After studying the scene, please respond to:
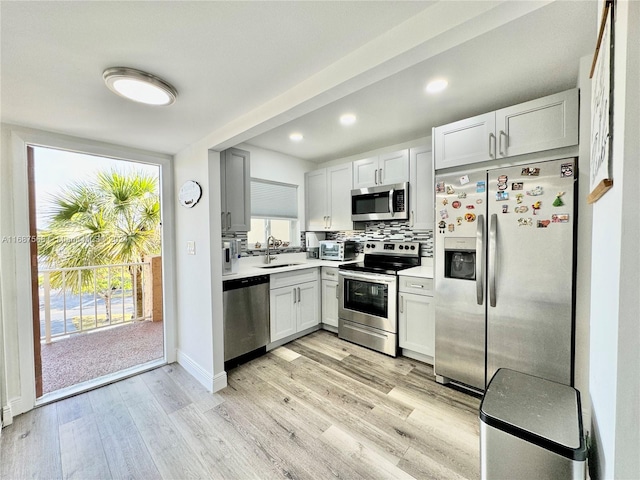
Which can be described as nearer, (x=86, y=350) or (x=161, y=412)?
(x=161, y=412)

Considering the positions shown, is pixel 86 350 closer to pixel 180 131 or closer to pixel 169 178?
pixel 169 178

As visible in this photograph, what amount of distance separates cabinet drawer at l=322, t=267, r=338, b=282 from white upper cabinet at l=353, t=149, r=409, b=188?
3.63ft

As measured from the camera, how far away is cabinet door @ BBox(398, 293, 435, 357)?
2.56 metres

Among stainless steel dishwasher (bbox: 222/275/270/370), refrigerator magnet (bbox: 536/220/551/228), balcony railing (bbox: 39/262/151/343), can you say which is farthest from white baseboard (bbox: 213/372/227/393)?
refrigerator magnet (bbox: 536/220/551/228)

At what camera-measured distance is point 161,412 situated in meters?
2.03

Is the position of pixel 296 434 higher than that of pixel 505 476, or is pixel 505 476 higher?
pixel 505 476

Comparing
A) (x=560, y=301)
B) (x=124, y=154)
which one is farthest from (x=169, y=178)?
(x=560, y=301)

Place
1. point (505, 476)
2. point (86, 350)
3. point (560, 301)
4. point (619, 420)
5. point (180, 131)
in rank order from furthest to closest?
1. point (86, 350)
2. point (180, 131)
3. point (560, 301)
4. point (505, 476)
5. point (619, 420)

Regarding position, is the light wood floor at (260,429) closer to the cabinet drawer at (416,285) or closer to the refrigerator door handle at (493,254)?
the cabinet drawer at (416,285)

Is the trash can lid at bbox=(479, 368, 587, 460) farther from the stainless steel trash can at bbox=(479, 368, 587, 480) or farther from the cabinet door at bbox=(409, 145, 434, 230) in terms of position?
the cabinet door at bbox=(409, 145, 434, 230)

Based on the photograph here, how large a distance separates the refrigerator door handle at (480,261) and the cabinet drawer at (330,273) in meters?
1.64

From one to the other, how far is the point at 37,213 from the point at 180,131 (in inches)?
51.6

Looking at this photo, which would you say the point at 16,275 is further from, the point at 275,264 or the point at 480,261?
the point at 480,261

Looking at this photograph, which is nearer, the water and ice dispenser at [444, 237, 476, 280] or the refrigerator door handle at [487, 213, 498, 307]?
the refrigerator door handle at [487, 213, 498, 307]
